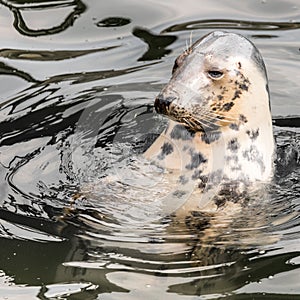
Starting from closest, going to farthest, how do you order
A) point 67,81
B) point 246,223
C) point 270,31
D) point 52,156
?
point 246,223, point 52,156, point 67,81, point 270,31

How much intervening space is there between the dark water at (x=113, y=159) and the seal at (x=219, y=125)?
0.51ft

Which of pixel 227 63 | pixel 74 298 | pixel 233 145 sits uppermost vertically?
pixel 227 63

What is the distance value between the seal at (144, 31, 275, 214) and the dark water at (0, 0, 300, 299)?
0.15 meters

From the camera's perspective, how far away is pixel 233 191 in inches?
197

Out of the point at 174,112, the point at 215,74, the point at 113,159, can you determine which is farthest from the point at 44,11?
the point at 174,112

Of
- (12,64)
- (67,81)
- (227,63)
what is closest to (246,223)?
(227,63)

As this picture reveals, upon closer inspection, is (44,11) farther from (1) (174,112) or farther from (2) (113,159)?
(1) (174,112)

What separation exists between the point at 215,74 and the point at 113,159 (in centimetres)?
99

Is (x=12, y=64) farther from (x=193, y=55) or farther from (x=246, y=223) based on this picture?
(x=246, y=223)

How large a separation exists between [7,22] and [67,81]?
1124mm

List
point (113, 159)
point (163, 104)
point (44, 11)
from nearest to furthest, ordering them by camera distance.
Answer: point (163, 104) < point (113, 159) < point (44, 11)

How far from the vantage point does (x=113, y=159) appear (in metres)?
5.62

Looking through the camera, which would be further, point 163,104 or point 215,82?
point 215,82

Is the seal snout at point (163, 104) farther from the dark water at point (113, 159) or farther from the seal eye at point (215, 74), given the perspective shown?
the dark water at point (113, 159)
